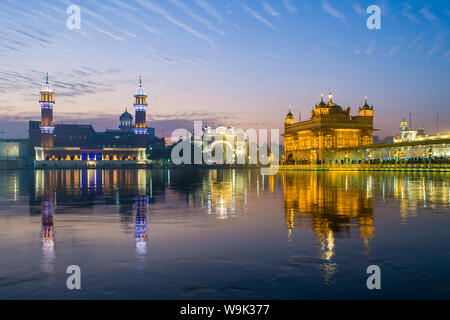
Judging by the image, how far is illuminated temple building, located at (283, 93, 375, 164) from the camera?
12162cm

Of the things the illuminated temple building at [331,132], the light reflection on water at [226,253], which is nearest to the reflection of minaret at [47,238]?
the light reflection on water at [226,253]

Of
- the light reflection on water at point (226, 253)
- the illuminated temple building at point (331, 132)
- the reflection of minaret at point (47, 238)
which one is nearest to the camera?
the light reflection on water at point (226, 253)

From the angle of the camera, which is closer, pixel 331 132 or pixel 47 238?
pixel 47 238

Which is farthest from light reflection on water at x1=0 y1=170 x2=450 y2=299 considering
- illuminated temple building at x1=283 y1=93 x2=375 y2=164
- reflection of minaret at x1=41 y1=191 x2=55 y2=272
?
illuminated temple building at x1=283 y1=93 x2=375 y2=164

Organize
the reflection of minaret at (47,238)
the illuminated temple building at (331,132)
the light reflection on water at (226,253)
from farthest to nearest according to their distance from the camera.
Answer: the illuminated temple building at (331,132) < the reflection of minaret at (47,238) < the light reflection on water at (226,253)

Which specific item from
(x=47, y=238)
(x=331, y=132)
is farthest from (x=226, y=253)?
(x=331, y=132)

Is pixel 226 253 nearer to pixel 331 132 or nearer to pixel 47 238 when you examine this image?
pixel 47 238

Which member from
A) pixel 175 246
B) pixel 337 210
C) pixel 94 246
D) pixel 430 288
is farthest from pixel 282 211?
pixel 430 288

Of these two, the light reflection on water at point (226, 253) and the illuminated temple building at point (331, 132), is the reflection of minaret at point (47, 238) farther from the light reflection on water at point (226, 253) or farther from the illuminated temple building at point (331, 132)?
the illuminated temple building at point (331, 132)

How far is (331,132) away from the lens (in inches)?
4830

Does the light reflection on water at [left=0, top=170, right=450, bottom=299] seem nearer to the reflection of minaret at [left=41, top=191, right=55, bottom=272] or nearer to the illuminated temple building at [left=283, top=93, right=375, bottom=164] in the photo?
the reflection of minaret at [left=41, top=191, right=55, bottom=272]

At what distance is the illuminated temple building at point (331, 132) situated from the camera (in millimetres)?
121625
